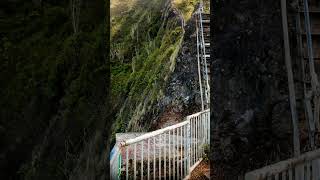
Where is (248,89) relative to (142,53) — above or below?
below

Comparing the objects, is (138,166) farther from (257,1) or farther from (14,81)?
(257,1)

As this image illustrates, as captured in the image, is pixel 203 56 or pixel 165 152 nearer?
pixel 165 152

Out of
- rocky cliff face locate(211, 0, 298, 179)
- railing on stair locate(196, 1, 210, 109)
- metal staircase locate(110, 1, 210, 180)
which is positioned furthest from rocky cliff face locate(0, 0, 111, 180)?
railing on stair locate(196, 1, 210, 109)

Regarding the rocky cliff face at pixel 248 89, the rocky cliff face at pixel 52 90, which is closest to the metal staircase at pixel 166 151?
the rocky cliff face at pixel 52 90

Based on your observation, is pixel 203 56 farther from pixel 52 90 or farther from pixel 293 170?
pixel 293 170

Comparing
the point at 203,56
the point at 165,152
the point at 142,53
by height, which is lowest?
the point at 165,152

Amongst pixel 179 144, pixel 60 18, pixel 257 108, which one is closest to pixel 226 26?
pixel 257 108

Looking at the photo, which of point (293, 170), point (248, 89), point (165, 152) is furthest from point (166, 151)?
point (293, 170)
